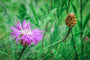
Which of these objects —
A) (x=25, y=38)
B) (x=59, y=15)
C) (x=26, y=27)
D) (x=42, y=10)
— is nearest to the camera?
(x=25, y=38)

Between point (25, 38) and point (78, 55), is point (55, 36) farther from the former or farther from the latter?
point (25, 38)

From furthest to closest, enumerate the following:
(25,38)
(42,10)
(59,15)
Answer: (42,10) < (59,15) < (25,38)

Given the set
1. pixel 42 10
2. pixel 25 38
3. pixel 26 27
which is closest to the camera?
pixel 25 38

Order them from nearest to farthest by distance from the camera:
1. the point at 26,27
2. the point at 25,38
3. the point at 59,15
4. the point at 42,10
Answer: the point at 25,38 < the point at 26,27 < the point at 59,15 < the point at 42,10

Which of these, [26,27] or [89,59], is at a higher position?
[26,27]

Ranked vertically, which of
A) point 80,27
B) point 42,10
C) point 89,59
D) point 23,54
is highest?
point 42,10

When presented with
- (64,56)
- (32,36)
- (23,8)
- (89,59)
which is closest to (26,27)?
(32,36)

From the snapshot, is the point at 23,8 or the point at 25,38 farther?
the point at 23,8

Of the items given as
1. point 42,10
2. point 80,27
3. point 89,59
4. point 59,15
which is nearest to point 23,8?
point 42,10

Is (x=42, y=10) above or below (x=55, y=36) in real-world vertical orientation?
above
